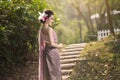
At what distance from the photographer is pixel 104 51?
37.7ft

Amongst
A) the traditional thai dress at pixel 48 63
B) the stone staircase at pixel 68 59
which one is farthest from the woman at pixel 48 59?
the stone staircase at pixel 68 59

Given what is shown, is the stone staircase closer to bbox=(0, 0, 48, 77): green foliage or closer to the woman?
bbox=(0, 0, 48, 77): green foliage

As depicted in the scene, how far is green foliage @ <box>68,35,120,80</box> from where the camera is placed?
9.30m

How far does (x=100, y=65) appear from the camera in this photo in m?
10.1

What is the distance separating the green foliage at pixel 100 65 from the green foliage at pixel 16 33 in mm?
1918

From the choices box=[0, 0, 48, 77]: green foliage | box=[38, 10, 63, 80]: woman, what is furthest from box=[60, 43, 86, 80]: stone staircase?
box=[38, 10, 63, 80]: woman

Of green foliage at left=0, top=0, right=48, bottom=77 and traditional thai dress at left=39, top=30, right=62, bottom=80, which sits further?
green foliage at left=0, top=0, right=48, bottom=77

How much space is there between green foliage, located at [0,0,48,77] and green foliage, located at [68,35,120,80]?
1.92 meters

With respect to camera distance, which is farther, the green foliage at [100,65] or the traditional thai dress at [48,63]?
the green foliage at [100,65]

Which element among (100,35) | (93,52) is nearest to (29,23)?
(93,52)

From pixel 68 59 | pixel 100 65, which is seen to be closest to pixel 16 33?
pixel 68 59

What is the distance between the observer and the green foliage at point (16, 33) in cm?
948

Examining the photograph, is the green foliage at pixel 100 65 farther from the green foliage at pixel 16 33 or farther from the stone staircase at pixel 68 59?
the green foliage at pixel 16 33

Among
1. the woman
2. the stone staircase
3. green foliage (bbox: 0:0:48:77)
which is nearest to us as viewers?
the woman
